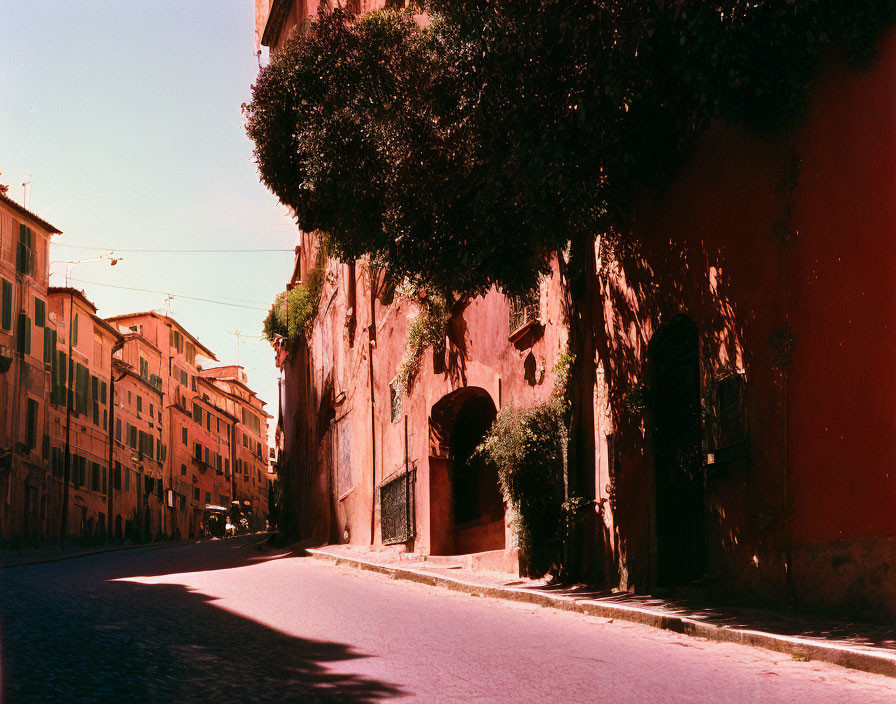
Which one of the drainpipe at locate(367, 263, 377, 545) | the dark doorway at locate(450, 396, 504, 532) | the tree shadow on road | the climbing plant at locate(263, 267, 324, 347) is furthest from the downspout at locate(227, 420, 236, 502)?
the tree shadow on road

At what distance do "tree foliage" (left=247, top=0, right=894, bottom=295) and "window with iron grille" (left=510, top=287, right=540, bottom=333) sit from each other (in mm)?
1258

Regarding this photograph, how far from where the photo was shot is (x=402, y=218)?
13062mm

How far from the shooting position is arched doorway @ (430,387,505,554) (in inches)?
765

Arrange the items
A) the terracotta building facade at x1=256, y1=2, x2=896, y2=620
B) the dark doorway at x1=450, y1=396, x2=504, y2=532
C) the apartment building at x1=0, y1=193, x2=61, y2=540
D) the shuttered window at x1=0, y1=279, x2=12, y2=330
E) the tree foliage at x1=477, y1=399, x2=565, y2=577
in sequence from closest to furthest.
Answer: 1. the terracotta building facade at x1=256, y1=2, x2=896, y2=620
2. the tree foliage at x1=477, y1=399, x2=565, y2=577
3. the dark doorway at x1=450, y1=396, x2=504, y2=532
4. the apartment building at x1=0, y1=193, x2=61, y2=540
5. the shuttered window at x1=0, y1=279, x2=12, y2=330

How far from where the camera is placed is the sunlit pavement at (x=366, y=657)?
5992mm

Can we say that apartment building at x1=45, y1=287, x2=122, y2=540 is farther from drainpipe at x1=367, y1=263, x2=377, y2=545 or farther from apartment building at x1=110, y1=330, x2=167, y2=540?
drainpipe at x1=367, y1=263, x2=377, y2=545

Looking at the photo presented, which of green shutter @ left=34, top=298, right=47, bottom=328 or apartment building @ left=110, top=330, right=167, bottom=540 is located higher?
green shutter @ left=34, top=298, right=47, bottom=328

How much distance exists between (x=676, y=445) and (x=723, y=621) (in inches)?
148

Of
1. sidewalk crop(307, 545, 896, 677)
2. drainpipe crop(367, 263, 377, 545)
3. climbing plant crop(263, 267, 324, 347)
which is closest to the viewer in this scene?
sidewalk crop(307, 545, 896, 677)

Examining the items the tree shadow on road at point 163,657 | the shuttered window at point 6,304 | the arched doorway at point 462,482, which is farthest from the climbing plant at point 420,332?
the shuttered window at point 6,304

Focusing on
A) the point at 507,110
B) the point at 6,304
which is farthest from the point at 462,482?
the point at 6,304

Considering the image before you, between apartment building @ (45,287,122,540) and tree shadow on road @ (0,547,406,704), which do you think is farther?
apartment building @ (45,287,122,540)

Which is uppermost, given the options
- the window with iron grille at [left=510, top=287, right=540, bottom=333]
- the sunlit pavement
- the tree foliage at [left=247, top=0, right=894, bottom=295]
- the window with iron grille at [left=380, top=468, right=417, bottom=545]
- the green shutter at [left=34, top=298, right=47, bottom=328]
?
the green shutter at [left=34, top=298, right=47, bottom=328]

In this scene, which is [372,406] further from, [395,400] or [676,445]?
[676,445]
